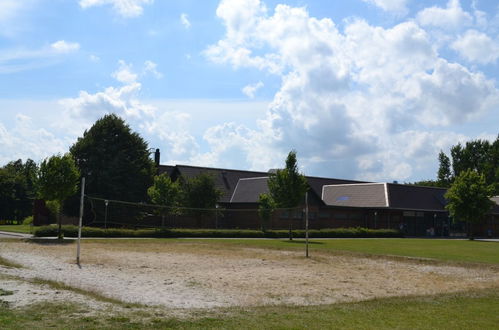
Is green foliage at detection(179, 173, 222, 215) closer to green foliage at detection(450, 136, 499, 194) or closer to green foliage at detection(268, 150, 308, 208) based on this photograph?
green foliage at detection(268, 150, 308, 208)

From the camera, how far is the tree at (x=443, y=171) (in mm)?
105125

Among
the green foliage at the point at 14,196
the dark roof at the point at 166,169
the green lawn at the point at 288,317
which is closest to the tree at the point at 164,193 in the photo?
the dark roof at the point at 166,169

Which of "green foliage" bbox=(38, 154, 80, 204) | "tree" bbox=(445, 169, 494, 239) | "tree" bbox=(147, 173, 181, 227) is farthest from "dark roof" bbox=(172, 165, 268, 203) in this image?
"tree" bbox=(445, 169, 494, 239)

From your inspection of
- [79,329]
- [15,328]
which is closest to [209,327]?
[79,329]

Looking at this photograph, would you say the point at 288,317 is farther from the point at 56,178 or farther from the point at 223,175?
the point at 223,175

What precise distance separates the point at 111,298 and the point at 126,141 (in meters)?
43.6

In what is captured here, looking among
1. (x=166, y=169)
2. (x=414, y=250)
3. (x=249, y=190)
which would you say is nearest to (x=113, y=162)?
(x=166, y=169)

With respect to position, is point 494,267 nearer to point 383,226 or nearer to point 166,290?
point 166,290

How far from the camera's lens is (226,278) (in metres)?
15.5

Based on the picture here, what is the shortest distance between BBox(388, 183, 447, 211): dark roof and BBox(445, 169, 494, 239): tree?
21.5ft

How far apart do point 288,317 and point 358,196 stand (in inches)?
2013

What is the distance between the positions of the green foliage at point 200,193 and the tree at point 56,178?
14.4 metres

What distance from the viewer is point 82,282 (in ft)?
44.6

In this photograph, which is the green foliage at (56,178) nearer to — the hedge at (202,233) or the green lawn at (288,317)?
the hedge at (202,233)
